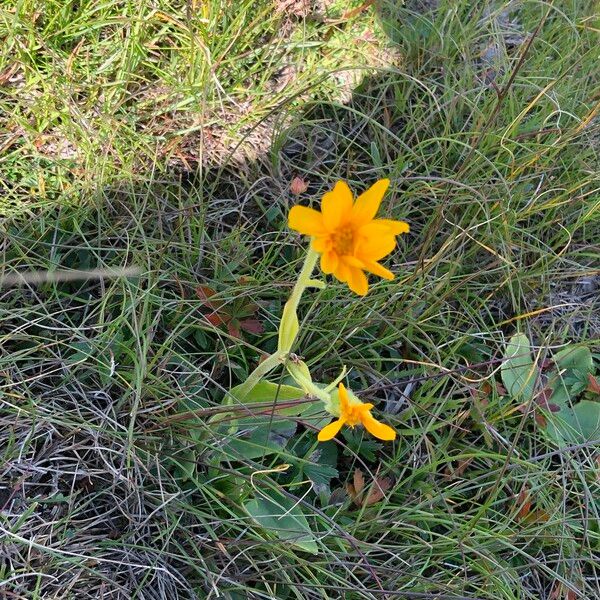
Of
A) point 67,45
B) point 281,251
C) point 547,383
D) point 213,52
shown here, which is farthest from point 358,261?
point 67,45

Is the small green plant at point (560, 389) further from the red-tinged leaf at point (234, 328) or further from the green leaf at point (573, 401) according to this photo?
the red-tinged leaf at point (234, 328)

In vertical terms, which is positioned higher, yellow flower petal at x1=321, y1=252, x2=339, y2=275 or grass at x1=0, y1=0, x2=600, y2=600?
yellow flower petal at x1=321, y1=252, x2=339, y2=275

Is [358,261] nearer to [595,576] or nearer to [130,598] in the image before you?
[130,598]

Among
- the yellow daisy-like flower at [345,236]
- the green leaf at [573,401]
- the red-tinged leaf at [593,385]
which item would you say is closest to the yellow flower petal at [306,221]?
the yellow daisy-like flower at [345,236]

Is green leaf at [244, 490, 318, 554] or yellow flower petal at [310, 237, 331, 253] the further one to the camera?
green leaf at [244, 490, 318, 554]

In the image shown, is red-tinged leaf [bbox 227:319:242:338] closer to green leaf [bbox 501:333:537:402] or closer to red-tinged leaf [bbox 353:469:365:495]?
red-tinged leaf [bbox 353:469:365:495]

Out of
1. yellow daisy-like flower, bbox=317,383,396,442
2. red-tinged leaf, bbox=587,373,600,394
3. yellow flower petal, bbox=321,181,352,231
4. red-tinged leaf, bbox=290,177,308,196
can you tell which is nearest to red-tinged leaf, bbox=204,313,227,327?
red-tinged leaf, bbox=290,177,308,196

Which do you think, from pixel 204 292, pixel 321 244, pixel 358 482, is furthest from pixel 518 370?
pixel 321 244
